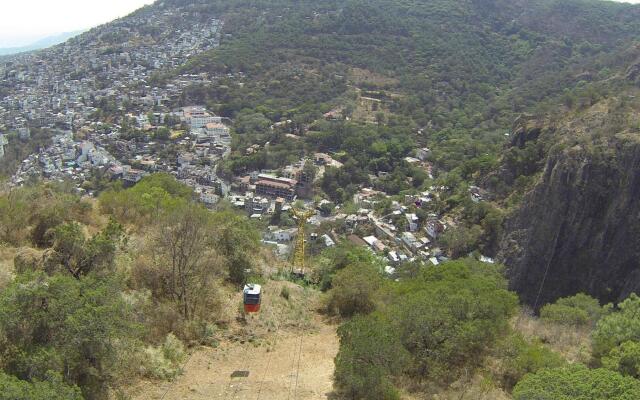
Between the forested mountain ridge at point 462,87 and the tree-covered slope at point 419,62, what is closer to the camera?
the forested mountain ridge at point 462,87

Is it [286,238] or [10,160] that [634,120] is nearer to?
[286,238]

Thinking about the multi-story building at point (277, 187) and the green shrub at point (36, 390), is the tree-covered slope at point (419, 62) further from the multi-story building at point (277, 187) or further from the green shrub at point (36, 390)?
the green shrub at point (36, 390)

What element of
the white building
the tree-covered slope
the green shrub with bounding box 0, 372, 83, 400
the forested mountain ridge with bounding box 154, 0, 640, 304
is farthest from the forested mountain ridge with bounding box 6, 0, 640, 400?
the white building

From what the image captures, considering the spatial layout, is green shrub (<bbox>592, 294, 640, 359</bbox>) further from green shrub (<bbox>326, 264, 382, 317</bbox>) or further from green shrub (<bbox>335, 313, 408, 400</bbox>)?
green shrub (<bbox>326, 264, 382, 317</bbox>)

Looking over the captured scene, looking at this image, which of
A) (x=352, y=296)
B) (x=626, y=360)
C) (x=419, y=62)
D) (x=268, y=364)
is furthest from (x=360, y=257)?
(x=419, y=62)

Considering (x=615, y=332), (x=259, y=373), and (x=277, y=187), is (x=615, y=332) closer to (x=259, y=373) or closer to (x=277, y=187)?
(x=259, y=373)

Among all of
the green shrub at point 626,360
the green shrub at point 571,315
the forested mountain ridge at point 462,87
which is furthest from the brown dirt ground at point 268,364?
the forested mountain ridge at point 462,87
